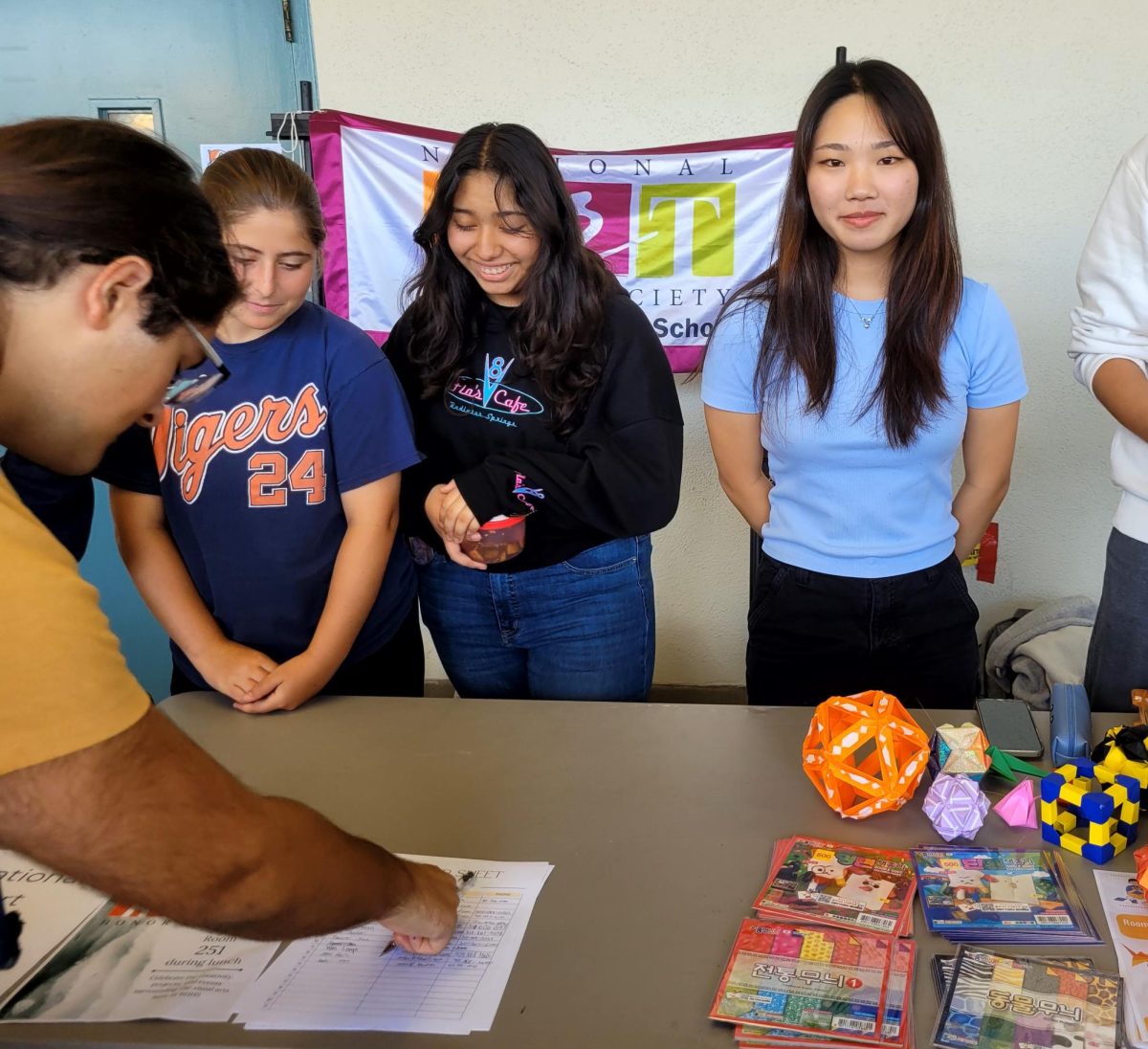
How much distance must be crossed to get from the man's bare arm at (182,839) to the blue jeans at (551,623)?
2.57 feet

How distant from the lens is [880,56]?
2.68 meters

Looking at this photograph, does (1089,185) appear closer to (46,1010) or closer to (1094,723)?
(1094,723)

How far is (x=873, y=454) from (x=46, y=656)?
1193mm

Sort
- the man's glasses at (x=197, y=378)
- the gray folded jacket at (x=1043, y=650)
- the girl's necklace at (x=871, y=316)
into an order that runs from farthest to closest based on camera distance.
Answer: the gray folded jacket at (x=1043, y=650) → the girl's necklace at (x=871, y=316) → the man's glasses at (x=197, y=378)

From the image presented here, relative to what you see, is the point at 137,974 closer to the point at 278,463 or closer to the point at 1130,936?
the point at 278,463

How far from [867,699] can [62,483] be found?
3.41ft

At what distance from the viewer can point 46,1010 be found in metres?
0.90

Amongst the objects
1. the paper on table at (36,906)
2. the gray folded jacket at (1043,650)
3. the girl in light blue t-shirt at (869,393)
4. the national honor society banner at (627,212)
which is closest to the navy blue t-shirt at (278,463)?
the paper on table at (36,906)

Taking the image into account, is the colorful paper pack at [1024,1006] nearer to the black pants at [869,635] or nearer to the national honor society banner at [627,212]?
the black pants at [869,635]

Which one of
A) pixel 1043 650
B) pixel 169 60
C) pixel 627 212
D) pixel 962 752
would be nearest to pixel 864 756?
pixel 962 752

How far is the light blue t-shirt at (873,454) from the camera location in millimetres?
1502

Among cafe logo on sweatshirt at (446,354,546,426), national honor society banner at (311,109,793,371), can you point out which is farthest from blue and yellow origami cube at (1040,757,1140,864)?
national honor society banner at (311,109,793,371)

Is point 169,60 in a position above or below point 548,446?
above

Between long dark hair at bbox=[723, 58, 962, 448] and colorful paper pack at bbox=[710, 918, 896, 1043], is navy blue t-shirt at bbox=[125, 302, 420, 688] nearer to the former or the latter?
long dark hair at bbox=[723, 58, 962, 448]
